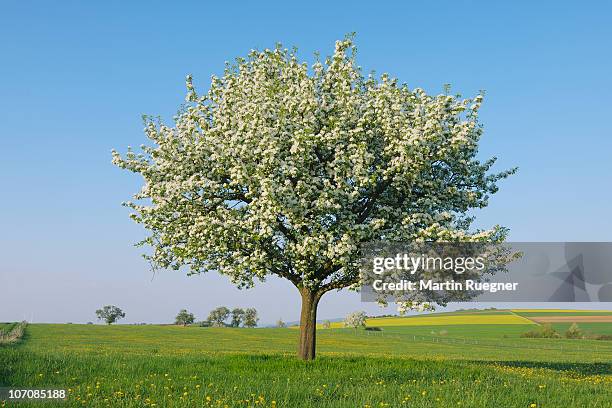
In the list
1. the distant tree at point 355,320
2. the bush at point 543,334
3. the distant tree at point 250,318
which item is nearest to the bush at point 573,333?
the bush at point 543,334

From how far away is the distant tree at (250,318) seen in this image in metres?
144

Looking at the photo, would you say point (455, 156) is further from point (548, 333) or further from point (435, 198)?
point (548, 333)

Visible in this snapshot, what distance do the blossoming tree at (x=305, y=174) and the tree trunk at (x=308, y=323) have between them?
1.7 inches

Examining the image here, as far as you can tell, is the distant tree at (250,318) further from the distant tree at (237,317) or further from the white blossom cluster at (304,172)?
the white blossom cluster at (304,172)

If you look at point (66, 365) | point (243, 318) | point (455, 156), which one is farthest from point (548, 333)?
point (66, 365)

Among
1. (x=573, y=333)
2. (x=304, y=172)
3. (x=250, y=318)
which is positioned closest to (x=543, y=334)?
(x=573, y=333)

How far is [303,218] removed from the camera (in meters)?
24.1

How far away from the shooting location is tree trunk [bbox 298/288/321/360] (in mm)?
27219

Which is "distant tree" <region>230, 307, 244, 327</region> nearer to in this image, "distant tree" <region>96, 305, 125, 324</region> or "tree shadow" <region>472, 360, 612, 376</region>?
"distant tree" <region>96, 305, 125, 324</region>

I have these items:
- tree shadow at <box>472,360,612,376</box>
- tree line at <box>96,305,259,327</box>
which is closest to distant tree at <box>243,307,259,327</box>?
tree line at <box>96,305,259,327</box>

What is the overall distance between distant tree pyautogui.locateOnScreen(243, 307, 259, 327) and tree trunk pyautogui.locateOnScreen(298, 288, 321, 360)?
390ft

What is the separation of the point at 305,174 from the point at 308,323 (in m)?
6.97

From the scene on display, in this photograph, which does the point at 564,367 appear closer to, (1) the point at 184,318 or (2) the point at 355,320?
(2) the point at 355,320

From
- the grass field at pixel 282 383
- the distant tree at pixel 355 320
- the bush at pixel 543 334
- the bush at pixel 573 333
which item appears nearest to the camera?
the grass field at pixel 282 383
